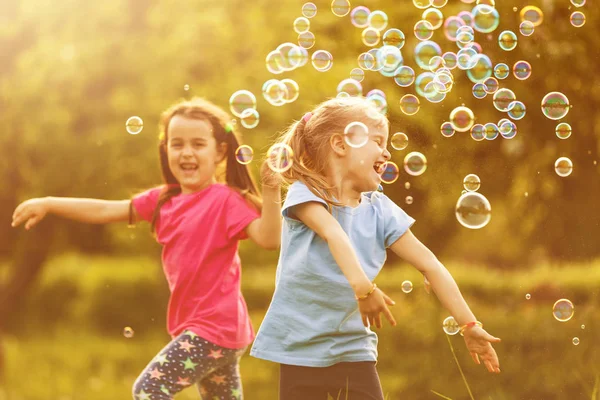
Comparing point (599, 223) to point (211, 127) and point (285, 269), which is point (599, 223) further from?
point (285, 269)

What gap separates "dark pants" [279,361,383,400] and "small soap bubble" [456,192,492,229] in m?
1.10

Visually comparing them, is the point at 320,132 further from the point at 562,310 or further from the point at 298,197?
the point at 562,310

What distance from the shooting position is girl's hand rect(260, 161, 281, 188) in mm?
3129

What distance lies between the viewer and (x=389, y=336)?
24.5 ft

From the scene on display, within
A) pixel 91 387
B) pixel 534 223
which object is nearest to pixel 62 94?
pixel 91 387

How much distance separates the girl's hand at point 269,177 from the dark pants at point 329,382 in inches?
26.3

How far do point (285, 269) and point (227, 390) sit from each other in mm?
1063

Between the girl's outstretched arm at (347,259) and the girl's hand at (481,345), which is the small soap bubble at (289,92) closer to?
the girl's outstretched arm at (347,259)

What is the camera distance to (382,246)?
2984 mm

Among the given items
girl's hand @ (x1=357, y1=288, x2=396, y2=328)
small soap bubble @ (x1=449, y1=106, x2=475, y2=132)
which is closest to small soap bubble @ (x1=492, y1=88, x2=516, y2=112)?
small soap bubble @ (x1=449, y1=106, x2=475, y2=132)

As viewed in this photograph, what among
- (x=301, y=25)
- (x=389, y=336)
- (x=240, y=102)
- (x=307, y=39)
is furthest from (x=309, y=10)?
(x=389, y=336)

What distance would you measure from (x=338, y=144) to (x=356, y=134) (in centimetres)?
10

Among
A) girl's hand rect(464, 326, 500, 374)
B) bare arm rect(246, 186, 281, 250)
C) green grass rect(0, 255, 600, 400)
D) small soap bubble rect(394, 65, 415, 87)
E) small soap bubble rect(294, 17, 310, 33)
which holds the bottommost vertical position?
green grass rect(0, 255, 600, 400)

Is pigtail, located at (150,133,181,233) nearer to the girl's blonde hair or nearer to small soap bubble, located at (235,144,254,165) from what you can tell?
small soap bubble, located at (235,144,254,165)
